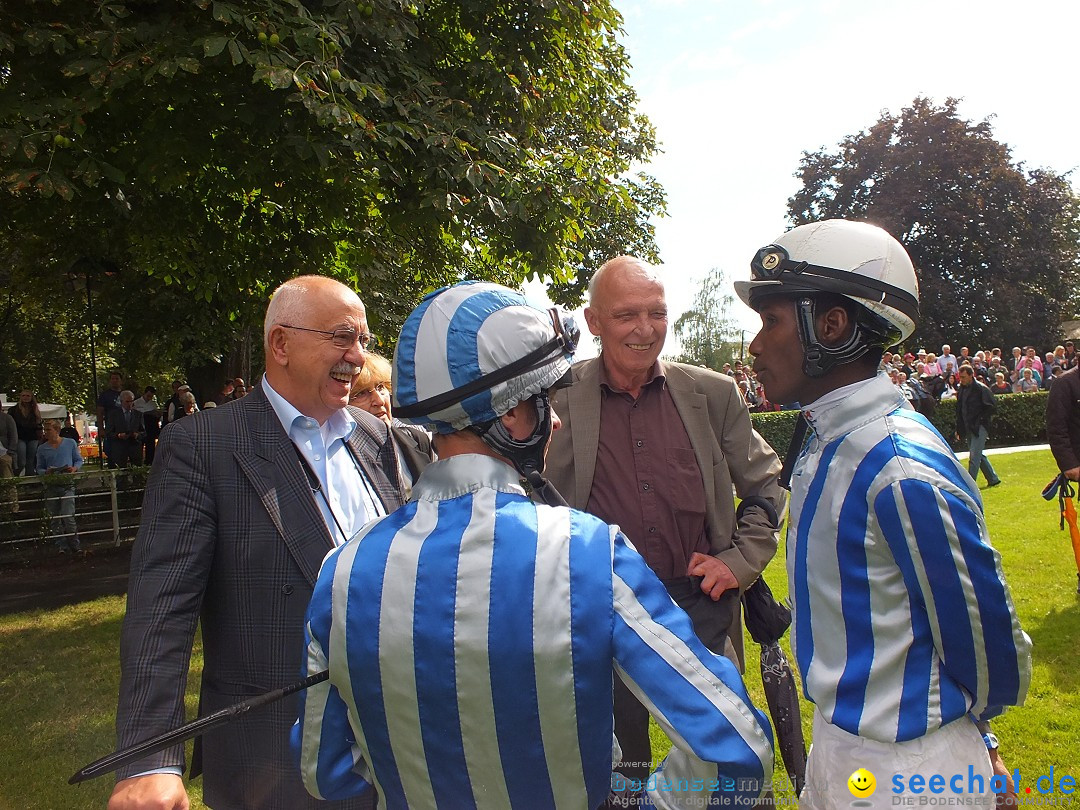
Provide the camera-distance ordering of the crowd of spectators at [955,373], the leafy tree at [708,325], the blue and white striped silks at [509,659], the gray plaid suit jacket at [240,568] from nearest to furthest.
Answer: the blue and white striped silks at [509,659]
the gray plaid suit jacket at [240,568]
the crowd of spectators at [955,373]
the leafy tree at [708,325]

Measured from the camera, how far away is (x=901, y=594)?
74.2 inches

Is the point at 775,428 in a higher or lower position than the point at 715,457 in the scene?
lower

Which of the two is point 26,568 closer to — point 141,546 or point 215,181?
point 215,181

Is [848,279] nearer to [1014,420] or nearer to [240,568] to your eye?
[240,568]

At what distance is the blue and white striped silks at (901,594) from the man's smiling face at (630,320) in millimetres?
1255

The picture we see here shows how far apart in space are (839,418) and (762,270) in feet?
1.52

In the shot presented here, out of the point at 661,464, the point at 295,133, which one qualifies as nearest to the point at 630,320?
the point at 661,464

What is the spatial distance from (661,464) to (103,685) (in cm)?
572

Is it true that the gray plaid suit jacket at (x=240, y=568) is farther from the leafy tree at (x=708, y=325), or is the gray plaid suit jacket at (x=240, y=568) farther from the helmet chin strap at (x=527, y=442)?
the leafy tree at (x=708, y=325)

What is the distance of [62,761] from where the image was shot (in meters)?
5.10

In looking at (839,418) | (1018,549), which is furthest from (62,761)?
(1018,549)

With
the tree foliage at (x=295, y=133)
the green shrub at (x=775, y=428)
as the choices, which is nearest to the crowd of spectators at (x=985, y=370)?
the green shrub at (x=775, y=428)

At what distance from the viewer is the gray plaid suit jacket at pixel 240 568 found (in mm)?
2273

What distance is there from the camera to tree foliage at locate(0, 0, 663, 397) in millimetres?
5590
